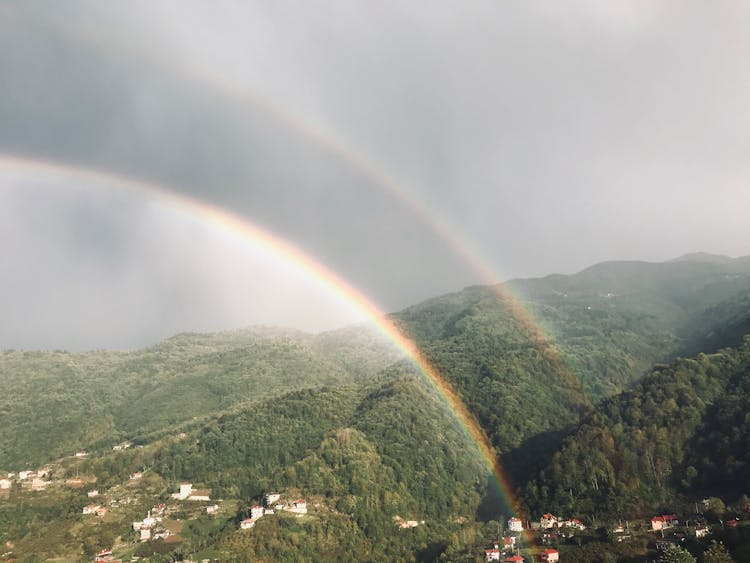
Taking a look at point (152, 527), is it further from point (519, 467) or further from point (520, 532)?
point (519, 467)

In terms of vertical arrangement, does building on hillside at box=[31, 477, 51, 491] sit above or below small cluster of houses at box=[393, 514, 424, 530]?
above

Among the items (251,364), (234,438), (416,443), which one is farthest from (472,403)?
(251,364)

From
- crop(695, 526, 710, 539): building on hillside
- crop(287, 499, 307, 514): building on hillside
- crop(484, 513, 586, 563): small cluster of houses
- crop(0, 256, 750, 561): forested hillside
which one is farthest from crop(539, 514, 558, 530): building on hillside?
crop(287, 499, 307, 514): building on hillside

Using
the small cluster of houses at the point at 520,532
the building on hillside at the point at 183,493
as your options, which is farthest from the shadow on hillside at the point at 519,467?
the building on hillside at the point at 183,493

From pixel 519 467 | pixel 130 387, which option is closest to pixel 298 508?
pixel 519 467

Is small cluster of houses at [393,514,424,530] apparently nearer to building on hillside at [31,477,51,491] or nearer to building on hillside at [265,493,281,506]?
building on hillside at [265,493,281,506]

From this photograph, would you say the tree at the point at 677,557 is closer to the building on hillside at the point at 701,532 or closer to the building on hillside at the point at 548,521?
the building on hillside at the point at 701,532
